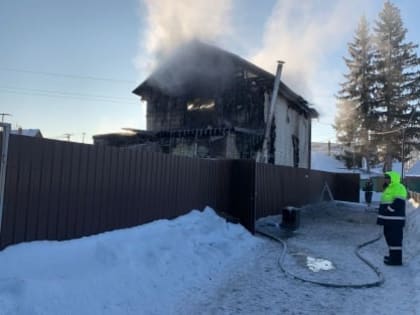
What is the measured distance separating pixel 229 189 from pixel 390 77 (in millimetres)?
31635

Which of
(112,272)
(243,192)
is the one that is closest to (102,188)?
(112,272)

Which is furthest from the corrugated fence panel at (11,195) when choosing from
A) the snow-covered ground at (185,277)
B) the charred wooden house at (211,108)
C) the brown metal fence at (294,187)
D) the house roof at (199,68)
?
the house roof at (199,68)

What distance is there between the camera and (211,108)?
66.7 ft

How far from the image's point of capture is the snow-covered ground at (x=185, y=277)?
399 centimetres

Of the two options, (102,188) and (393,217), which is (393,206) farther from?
(102,188)

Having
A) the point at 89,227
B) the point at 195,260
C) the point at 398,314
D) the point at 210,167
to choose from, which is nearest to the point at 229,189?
the point at 210,167

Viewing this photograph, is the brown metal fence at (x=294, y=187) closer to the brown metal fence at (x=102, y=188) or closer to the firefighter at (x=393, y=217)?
the brown metal fence at (x=102, y=188)

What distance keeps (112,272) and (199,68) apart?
55.1ft

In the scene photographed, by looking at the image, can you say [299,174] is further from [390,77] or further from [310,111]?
[390,77]

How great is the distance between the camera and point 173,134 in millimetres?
20422

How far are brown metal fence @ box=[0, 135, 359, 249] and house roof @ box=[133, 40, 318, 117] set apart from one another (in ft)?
36.4

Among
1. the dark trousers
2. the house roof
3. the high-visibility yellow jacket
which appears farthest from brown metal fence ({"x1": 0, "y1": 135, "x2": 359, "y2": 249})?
the house roof

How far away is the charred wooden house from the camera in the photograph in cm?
1900

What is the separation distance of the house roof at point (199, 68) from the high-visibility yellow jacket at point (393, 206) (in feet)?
43.2
